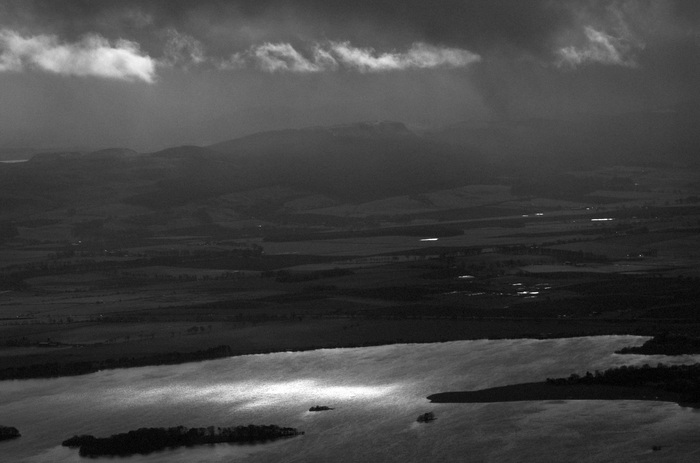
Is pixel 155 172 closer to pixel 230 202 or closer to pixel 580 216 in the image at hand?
pixel 230 202

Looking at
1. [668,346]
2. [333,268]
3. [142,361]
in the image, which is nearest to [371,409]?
[668,346]

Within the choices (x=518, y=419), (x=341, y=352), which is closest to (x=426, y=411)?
(x=518, y=419)

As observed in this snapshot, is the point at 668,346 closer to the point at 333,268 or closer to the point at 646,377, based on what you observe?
the point at 646,377

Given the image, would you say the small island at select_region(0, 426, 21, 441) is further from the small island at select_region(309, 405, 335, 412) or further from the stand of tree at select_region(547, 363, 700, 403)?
the stand of tree at select_region(547, 363, 700, 403)

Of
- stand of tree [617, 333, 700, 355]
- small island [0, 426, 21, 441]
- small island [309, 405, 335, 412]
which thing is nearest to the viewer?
small island [0, 426, 21, 441]


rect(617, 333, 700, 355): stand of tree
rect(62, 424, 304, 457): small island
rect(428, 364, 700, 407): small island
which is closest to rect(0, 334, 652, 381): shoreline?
rect(617, 333, 700, 355): stand of tree

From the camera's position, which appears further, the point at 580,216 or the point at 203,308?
the point at 580,216

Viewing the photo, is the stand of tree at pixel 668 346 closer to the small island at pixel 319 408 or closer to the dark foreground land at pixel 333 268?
the dark foreground land at pixel 333 268
